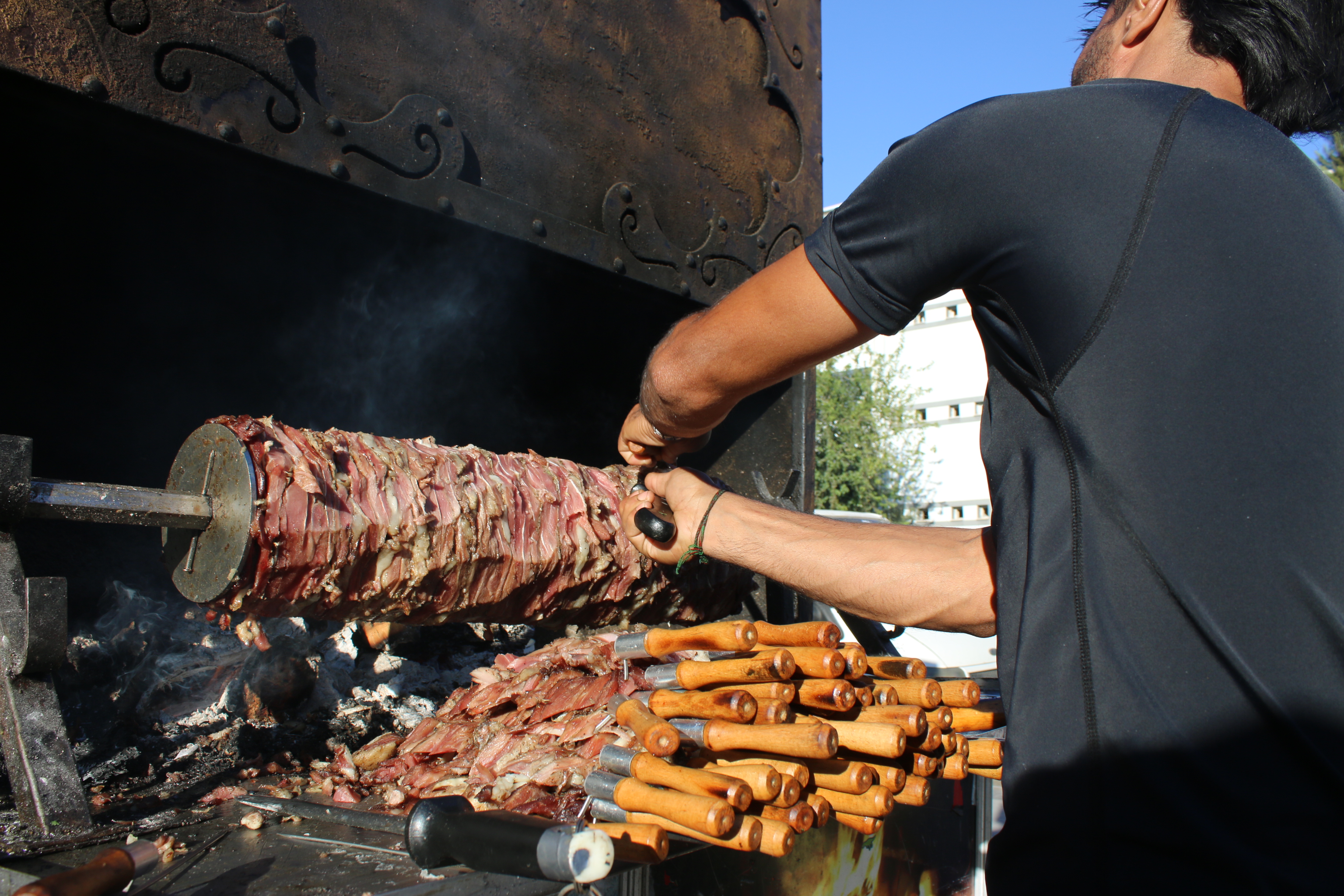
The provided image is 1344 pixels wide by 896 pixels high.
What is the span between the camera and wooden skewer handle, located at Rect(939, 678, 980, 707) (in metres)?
2.00

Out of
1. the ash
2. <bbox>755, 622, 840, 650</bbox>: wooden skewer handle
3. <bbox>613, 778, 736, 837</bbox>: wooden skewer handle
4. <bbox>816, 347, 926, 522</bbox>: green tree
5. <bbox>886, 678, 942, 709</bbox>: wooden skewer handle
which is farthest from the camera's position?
<bbox>816, 347, 926, 522</bbox>: green tree

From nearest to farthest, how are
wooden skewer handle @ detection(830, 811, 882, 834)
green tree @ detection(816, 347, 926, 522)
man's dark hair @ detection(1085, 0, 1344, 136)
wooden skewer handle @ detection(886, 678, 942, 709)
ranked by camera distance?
1. man's dark hair @ detection(1085, 0, 1344, 136)
2. wooden skewer handle @ detection(830, 811, 882, 834)
3. wooden skewer handle @ detection(886, 678, 942, 709)
4. green tree @ detection(816, 347, 926, 522)

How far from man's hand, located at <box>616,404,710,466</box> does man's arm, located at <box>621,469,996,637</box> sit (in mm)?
195

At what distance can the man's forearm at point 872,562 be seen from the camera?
2016 millimetres

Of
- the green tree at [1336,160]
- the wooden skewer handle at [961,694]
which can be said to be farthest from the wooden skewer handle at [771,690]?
the green tree at [1336,160]

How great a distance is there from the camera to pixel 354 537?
2.06 meters

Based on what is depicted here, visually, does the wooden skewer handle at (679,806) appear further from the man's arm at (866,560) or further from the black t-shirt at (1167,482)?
the man's arm at (866,560)

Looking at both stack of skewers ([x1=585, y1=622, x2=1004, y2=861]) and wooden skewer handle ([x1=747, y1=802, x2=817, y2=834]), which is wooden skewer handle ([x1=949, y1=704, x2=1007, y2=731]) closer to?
stack of skewers ([x1=585, y1=622, x2=1004, y2=861])

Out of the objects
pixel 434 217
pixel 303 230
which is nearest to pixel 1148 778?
pixel 434 217

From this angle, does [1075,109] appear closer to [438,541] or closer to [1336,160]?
[438,541]

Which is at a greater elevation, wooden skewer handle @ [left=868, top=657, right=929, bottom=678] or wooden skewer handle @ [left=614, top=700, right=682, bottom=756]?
wooden skewer handle @ [left=868, top=657, right=929, bottom=678]

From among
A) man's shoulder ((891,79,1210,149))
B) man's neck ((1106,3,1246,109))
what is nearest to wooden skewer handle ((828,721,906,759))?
man's shoulder ((891,79,1210,149))

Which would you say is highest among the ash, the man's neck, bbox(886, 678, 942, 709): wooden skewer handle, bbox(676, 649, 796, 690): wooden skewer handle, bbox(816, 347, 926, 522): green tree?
bbox(816, 347, 926, 522): green tree

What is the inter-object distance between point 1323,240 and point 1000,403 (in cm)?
48
